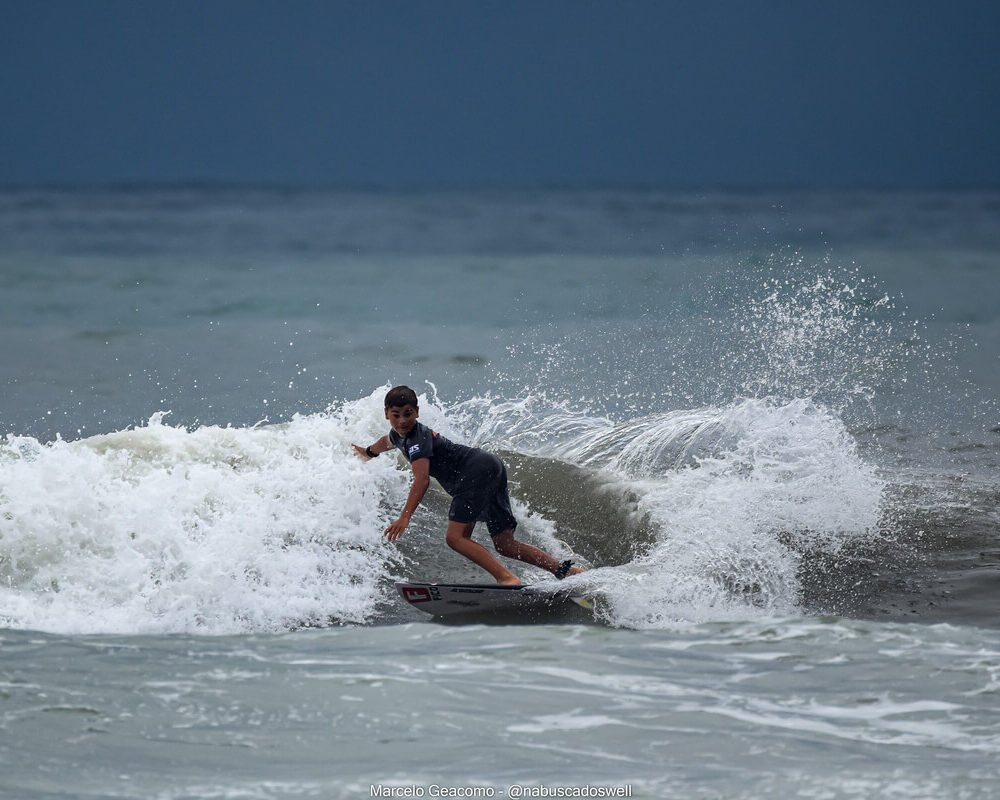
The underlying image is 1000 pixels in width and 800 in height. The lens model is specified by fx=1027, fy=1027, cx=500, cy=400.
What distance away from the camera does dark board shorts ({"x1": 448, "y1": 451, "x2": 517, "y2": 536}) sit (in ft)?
21.2

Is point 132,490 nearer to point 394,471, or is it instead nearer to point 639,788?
point 394,471

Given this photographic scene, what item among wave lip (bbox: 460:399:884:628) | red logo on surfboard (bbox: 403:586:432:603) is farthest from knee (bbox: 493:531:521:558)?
red logo on surfboard (bbox: 403:586:432:603)

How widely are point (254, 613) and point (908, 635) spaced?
3.52m

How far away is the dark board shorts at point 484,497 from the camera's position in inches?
→ 254

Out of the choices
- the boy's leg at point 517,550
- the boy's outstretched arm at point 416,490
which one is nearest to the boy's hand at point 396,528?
the boy's outstretched arm at point 416,490

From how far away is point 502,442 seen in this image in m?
9.88

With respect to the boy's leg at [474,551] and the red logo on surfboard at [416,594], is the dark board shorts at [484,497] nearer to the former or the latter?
the boy's leg at [474,551]

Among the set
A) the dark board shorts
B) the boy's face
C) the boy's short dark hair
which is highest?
the boy's short dark hair

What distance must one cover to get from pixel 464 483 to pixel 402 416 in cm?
63

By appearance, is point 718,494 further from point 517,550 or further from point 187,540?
point 187,540

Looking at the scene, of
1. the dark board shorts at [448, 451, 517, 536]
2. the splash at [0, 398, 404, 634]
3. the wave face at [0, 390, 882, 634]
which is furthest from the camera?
the dark board shorts at [448, 451, 517, 536]

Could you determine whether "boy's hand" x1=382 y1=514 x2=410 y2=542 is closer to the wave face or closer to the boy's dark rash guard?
the wave face

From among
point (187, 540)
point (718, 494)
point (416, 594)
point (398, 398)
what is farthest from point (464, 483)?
point (718, 494)

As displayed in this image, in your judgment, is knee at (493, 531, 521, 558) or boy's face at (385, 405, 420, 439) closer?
boy's face at (385, 405, 420, 439)
